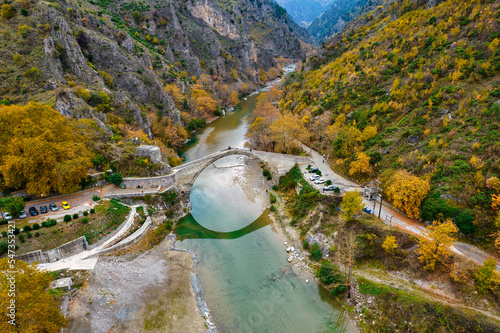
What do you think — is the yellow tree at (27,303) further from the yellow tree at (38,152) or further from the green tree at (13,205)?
the yellow tree at (38,152)

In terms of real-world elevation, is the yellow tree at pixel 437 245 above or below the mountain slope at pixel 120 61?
below

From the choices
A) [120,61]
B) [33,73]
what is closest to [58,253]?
[33,73]

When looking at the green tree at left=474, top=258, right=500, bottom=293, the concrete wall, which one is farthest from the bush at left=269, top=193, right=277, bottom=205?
the concrete wall

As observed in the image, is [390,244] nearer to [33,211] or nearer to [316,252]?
[316,252]

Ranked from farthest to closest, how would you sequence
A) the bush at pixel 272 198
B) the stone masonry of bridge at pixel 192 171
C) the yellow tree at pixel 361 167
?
1. the bush at pixel 272 198
2. the stone masonry of bridge at pixel 192 171
3. the yellow tree at pixel 361 167

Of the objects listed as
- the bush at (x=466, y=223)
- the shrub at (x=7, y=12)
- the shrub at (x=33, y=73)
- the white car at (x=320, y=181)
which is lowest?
the bush at (x=466, y=223)

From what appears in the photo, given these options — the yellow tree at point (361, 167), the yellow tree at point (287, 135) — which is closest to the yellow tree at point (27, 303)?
the yellow tree at point (361, 167)

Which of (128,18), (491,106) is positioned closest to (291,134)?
(491,106)
